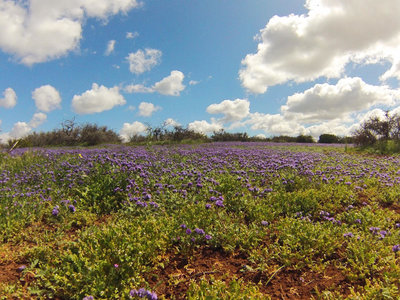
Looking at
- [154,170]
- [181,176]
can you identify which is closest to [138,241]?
[181,176]

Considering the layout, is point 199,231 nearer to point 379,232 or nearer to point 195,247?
point 195,247

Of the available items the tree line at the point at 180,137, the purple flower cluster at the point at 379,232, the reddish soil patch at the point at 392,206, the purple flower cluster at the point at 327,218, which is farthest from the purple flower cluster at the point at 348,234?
the tree line at the point at 180,137

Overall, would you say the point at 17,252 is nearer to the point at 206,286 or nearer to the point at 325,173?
the point at 206,286

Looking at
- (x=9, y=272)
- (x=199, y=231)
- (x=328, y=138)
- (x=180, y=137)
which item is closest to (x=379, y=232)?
(x=199, y=231)

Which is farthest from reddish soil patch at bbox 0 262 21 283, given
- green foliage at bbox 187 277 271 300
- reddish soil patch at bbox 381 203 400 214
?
reddish soil patch at bbox 381 203 400 214

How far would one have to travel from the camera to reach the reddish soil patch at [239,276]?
2.52 m

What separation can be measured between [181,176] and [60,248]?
8.96 ft

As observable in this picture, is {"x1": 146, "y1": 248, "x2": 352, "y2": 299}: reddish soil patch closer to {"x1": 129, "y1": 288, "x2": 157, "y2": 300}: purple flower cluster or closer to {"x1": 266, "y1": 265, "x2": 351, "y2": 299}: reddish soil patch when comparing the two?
{"x1": 266, "y1": 265, "x2": 351, "y2": 299}: reddish soil patch

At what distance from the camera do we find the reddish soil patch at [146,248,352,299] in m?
2.52

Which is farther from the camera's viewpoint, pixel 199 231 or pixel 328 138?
pixel 328 138

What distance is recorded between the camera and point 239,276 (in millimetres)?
2744

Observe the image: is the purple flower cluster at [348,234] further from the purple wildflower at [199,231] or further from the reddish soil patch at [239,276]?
the purple wildflower at [199,231]

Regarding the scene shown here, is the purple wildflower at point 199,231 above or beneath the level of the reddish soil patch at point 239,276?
above

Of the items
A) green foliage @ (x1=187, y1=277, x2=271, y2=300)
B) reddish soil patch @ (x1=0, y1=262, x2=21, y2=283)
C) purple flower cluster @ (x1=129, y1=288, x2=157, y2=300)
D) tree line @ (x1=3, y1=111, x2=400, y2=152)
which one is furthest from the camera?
tree line @ (x1=3, y1=111, x2=400, y2=152)
